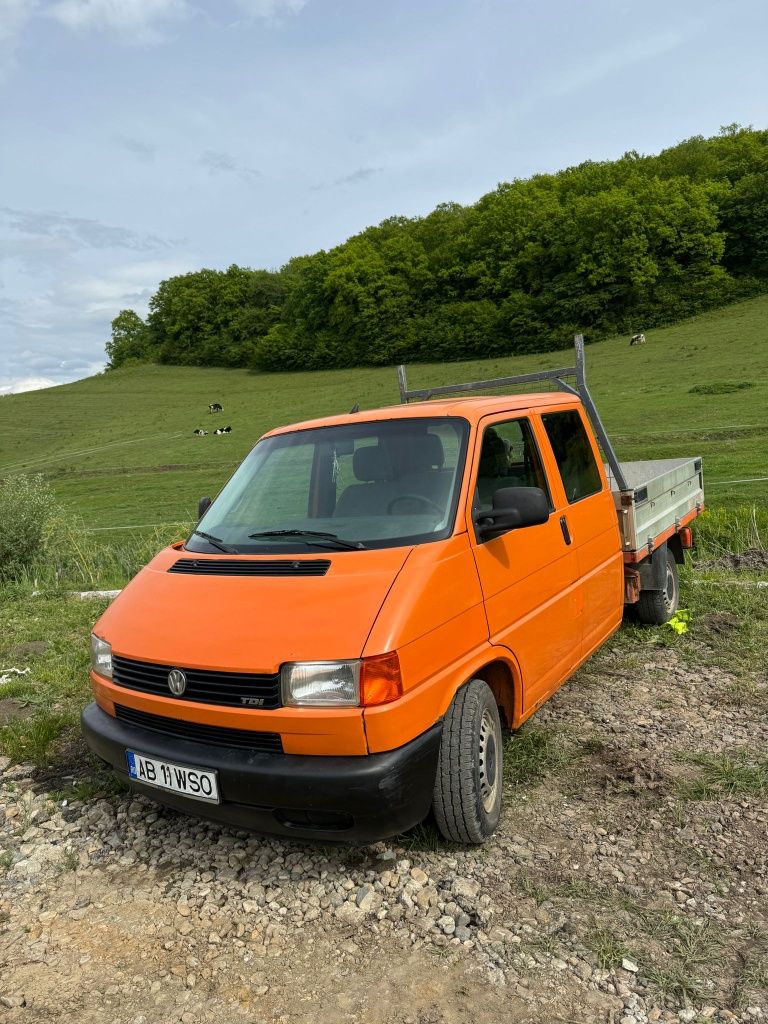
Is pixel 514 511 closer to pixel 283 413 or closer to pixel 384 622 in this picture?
pixel 384 622

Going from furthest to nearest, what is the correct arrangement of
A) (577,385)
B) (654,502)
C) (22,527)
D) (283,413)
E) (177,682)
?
(283,413) → (22,527) → (654,502) → (577,385) → (177,682)

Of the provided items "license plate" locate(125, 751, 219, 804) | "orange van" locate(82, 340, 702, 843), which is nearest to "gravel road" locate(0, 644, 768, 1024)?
"orange van" locate(82, 340, 702, 843)

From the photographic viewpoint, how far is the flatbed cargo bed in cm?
548

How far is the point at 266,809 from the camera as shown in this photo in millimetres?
3020

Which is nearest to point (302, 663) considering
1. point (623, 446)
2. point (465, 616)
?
point (465, 616)

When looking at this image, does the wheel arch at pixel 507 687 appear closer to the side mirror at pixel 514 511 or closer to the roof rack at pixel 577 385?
the side mirror at pixel 514 511

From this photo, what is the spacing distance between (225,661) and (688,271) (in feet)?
219

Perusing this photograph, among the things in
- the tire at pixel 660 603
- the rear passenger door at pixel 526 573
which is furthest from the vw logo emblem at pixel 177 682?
the tire at pixel 660 603

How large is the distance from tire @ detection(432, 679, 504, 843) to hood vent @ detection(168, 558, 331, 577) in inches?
34.3

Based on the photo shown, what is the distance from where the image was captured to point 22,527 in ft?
37.4

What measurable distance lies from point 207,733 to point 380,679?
0.83 metres

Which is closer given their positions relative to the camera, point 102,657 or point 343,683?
point 343,683

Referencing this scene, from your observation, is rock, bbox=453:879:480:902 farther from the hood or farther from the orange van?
the hood

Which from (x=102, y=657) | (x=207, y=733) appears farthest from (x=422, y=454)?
(x=102, y=657)
